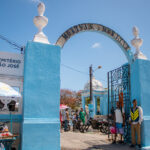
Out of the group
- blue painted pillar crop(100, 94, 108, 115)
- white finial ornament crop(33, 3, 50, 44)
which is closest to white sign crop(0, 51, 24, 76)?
white finial ornament crop(33, 3, 50, 44)

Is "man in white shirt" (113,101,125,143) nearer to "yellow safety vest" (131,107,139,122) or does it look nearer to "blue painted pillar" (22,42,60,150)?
"yellow safety vest" (131,107,139,122)

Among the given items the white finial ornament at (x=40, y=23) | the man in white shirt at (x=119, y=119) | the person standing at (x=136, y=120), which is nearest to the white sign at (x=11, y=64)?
the white finial ornament at (x=40, y=23)

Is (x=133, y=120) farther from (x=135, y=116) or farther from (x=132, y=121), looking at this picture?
(x=135, y=116)

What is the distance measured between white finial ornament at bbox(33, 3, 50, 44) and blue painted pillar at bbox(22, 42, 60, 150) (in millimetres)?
221

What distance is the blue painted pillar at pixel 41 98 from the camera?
5469 millimetres

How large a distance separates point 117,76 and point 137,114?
214cm

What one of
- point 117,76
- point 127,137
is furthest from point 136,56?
point 127,137

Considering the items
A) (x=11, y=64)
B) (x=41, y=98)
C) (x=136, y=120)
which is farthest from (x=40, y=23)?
(x=136, y=120)

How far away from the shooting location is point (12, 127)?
5789mm

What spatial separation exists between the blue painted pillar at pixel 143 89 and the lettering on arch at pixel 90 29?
1.11m

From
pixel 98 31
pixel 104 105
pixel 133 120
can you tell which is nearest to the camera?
pixel 133 120

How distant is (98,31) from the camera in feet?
25.2

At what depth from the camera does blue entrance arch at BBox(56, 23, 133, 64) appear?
22.9ft

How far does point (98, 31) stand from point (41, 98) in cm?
358
